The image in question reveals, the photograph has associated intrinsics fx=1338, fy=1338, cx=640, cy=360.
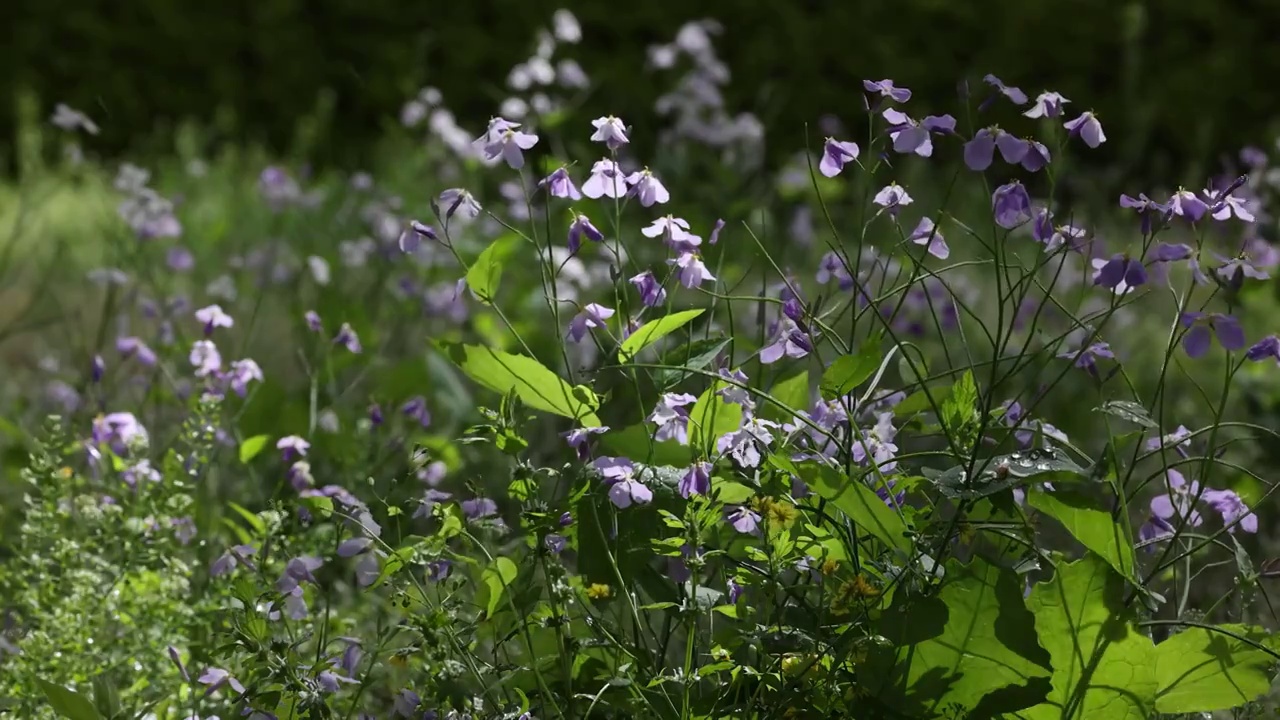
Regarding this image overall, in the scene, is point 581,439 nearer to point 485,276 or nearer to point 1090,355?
point 485,276

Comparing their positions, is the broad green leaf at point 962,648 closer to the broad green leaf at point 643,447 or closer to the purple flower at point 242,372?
the broad green leaf at point 643,447

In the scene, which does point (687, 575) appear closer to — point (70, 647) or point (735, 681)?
point (735, 681)

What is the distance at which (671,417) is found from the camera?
5.30 feet

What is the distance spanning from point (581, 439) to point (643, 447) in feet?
0.67

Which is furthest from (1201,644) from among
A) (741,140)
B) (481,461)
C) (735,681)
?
(741,140)

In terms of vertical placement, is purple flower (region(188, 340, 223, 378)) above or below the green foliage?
above

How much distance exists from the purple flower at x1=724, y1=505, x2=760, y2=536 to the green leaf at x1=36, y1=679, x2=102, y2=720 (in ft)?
2.71

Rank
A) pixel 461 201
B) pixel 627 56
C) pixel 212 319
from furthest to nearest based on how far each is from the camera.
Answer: pixel 627 56, pixel 212 319, pixel 461 201

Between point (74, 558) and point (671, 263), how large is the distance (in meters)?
1.06

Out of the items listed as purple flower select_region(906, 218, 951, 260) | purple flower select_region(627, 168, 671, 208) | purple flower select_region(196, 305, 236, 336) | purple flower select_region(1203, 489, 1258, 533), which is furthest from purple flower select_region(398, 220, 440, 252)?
purple flower select_region(1203, 489, 1258, 533)

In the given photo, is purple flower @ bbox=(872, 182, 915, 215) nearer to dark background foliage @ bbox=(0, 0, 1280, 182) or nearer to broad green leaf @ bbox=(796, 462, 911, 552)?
broad green leaf @ bbox=(796, 462, 911, 552)

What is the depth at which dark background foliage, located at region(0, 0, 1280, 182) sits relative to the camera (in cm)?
748

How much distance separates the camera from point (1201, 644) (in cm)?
160

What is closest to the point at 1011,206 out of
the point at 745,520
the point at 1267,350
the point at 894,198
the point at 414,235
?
the point at 894,198
